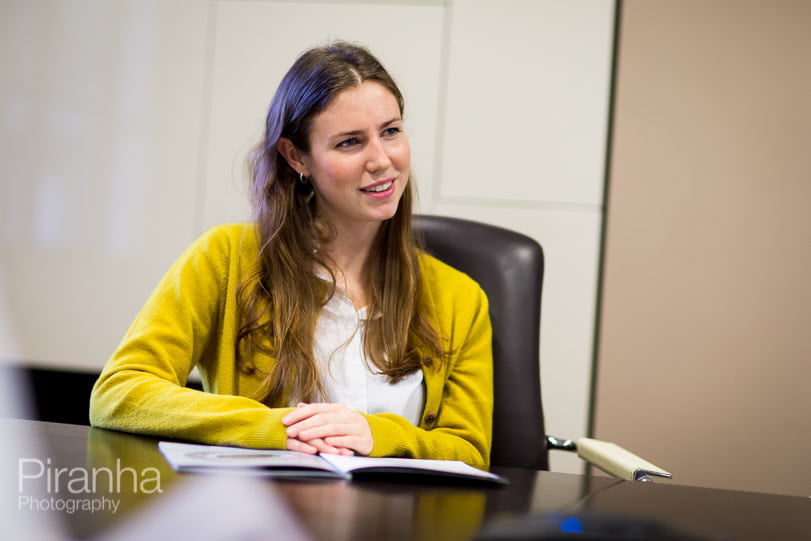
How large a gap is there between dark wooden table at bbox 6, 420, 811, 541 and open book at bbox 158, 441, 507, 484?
0.09 ft

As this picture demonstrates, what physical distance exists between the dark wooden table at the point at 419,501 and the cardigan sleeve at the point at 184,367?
7cm

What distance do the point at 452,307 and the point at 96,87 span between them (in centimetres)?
185

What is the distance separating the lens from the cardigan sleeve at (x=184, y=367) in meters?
1.31

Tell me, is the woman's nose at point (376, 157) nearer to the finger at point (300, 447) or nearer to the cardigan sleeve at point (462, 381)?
the cardigan sleeve at point (462, 381)

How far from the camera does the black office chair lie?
178 cm

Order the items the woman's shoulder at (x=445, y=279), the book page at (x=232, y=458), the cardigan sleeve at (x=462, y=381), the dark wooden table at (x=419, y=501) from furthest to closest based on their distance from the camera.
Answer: the woman's shoulder at (x=445, y=279)
the cardigan sleeve at (x=462, y=381)
the book page at (x=232, y=458)
the dark wooden table at (x=419, y=501)

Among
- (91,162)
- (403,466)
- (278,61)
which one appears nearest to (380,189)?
(403,466)

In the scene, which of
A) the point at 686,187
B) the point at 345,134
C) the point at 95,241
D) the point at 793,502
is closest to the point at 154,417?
the point at 345,134

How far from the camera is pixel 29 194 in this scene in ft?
9.98

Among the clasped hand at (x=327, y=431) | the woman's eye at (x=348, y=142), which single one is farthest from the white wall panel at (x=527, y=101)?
the clasped hand at (x=327, y=431)

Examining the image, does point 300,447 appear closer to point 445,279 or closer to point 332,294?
point 332,294

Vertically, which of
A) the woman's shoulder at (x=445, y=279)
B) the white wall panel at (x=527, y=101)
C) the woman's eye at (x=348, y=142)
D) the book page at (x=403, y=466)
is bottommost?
the book page at (x=403, y=466)

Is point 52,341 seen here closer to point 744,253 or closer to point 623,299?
point 623,299

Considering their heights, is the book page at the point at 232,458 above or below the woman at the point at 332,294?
below
